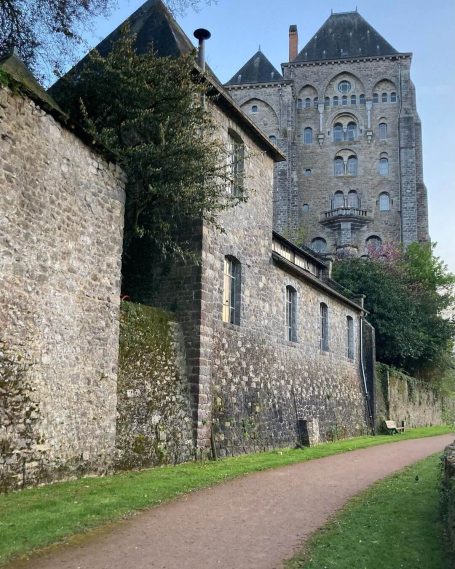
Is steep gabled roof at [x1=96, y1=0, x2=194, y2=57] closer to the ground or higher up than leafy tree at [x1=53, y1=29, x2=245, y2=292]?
higher up

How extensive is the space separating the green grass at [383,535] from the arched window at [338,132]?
56280 millimetres

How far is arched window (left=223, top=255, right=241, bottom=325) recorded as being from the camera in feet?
50.5

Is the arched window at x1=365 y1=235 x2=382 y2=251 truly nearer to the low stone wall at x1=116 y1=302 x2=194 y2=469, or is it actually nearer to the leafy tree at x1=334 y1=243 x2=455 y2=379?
the leafy tree at x1=334 y1=243 x2=455 y2=379

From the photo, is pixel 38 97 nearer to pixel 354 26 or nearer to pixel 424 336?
pixel 424 336

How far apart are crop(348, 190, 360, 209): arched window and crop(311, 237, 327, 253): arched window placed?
4805mm

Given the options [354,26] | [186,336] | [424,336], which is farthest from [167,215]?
[354,26]

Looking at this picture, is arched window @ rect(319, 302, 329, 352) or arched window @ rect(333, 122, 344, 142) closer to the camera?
arched window @ rect(319, 302, 329, 352)

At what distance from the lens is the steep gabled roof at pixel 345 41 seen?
62250 mm

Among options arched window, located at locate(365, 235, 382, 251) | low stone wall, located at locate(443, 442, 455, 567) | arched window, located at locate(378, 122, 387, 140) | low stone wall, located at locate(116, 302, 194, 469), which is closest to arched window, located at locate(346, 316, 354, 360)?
low stone wall, located at locate(116, 302, 194, 469)

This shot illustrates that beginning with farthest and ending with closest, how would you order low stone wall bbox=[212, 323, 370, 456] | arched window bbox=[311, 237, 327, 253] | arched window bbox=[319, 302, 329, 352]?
arched window bbox=[311, 237, 327, 253], arched window bbox=[319, 302, 329, 352], low stone wall bbox=[212, 323, 370, 456]

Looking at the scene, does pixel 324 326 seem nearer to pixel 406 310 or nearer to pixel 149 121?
pixel 406 310

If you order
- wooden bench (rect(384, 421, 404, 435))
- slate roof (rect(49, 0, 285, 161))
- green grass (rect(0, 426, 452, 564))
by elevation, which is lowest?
green grass (rect(0, 426, 452, 564))

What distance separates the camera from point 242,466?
12.2 metres

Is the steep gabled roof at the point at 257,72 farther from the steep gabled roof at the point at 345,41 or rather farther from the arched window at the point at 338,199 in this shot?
the arched window at the point at 338,199
